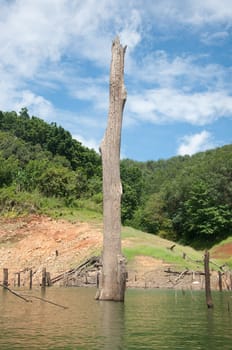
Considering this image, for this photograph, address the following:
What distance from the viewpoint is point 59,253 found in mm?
46844

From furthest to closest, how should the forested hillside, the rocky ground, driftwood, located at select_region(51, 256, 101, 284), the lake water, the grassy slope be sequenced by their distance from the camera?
the forested hillside
the grassy slope
driftwood, located at select_region(51, 256, 101, 284)
the rocky ground
the lake water

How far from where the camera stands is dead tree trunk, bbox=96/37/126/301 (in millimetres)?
20906

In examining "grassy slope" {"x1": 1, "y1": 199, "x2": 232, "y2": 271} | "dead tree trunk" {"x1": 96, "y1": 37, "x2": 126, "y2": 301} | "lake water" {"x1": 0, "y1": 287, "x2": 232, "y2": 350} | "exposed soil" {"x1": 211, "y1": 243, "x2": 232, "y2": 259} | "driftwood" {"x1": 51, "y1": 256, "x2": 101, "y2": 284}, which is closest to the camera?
"lake water" {"x1": 0, "y1": 287, "x2": 232, "y2": 350}

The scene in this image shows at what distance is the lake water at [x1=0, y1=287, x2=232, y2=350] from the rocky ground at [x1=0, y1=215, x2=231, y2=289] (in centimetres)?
1835

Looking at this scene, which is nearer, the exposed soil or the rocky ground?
the rocky ground

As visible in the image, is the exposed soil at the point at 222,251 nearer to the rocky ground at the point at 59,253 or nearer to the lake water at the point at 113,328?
the rocky ground at the point at 59,253

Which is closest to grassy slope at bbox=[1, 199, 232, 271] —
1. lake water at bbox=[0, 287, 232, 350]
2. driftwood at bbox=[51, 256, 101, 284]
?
driftwood at bbox=[51, 256, 101, 284]

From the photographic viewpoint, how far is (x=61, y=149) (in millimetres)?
99625

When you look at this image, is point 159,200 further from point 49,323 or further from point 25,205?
point 49,323

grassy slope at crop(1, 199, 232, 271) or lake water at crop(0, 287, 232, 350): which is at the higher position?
grassy slope at crop(1, 199, 232, 271)

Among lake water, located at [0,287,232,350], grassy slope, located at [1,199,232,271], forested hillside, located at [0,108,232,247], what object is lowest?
lake water, located at [0,287,232,350]

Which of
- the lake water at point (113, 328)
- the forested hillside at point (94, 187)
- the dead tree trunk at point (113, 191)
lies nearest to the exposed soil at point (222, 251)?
the forested hillside at point (94, 187)

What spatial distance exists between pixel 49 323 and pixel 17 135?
97.4 metres

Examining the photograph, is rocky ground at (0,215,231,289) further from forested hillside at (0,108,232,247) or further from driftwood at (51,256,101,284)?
forested hillside at (0,108,232,247)
